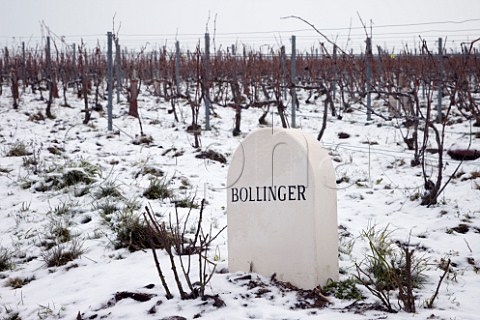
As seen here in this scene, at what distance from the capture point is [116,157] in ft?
19.7

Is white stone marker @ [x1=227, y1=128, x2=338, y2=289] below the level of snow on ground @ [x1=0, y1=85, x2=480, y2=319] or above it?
above

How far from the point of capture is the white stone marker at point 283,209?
247 centimetres

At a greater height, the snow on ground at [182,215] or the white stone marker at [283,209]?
the white stone marker at [283,209]

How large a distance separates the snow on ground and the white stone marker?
132mm

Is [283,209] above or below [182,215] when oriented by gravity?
above

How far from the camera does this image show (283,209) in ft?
8.30

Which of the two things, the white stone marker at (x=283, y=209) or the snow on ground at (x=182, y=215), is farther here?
the white stone marker at (x=283, y=209)

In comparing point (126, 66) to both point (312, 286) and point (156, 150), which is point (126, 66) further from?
point (312, 286)

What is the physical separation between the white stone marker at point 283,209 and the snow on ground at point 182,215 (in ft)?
0.43

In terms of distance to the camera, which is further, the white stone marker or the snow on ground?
the white stone marker

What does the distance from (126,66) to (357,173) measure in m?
13.2

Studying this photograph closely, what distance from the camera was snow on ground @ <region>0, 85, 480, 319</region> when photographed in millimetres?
2297

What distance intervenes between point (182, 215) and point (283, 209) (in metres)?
1.51

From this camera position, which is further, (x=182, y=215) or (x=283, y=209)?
(x=182, y=215)
